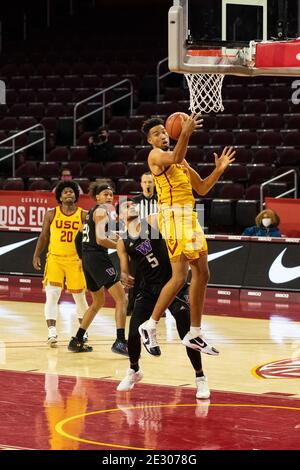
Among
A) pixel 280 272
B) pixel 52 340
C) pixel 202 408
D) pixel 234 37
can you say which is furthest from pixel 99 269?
pixel 280 272

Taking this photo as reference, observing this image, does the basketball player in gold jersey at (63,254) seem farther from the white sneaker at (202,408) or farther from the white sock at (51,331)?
the white sneaker at (202,408)

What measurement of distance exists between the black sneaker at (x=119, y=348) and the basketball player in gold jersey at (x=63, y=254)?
0.86 metres

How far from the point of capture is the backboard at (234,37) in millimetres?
10391

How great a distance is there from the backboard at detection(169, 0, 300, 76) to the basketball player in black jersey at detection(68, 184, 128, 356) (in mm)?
1844

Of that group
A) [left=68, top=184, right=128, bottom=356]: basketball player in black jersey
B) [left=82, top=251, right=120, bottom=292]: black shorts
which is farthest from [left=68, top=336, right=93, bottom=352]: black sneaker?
[left=82, top=251, right=120, bottom=292]: black shorts

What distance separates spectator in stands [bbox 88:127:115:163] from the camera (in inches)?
901

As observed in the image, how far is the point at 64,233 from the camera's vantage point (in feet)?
39.5

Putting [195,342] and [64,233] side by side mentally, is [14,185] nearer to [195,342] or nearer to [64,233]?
[64,233]

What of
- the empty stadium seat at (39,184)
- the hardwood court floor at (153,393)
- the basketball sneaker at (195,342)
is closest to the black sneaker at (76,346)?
the hardwood court floor at (153,393)

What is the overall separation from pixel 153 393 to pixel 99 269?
2.72 meters

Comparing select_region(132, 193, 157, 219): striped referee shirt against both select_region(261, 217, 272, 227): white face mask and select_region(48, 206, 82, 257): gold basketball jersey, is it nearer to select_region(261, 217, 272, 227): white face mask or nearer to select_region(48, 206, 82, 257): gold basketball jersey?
select_region(48, 206, 82, 257): gold basketball jersey

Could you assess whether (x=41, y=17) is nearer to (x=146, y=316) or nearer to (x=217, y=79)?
(x=217, y=79)
